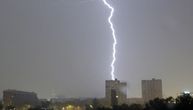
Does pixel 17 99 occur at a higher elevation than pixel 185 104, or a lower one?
higher

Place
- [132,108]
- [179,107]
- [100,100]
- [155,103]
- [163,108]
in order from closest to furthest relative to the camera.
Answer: [179,107], [163,108], [155,103], [132,108], [100,100]

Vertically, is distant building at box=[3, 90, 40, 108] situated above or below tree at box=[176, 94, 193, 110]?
above

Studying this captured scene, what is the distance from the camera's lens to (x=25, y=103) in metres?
187

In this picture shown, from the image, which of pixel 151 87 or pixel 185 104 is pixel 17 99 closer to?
pixel 151 87

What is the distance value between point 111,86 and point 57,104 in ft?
79.1

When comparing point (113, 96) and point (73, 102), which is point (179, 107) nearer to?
point (113, 96)

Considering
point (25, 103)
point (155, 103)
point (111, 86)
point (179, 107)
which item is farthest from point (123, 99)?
point (179, 107)

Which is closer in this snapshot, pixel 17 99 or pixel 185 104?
pixel 185 104

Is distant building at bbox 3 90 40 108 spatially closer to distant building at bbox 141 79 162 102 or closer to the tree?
distant building at bbox 141 79 162 102

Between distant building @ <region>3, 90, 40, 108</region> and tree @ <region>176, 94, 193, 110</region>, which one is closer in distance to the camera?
tree @ <region>176, 94, 193, 110</region>

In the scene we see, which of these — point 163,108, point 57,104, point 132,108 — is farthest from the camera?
point 57,104

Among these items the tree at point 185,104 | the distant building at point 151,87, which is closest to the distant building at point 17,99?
the distant building at point 151,87

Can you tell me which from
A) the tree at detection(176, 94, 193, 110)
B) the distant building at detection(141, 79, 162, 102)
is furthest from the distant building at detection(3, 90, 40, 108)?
the tree at detection(176, 94, 193, 110)

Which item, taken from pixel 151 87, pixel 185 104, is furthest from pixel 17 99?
pixel 185 104
